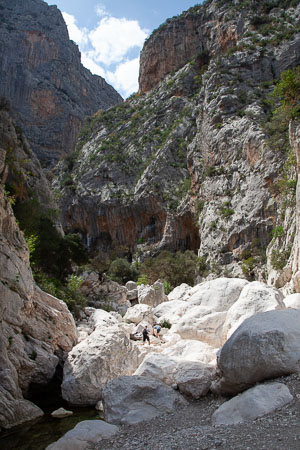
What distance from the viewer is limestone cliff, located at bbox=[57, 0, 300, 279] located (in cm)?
3553

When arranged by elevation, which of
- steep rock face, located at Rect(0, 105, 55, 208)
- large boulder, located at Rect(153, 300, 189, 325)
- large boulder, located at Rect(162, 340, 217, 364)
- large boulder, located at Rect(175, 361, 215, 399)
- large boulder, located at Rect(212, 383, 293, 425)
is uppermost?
steep rock face, located at Rect(0, 105, 55, 208)

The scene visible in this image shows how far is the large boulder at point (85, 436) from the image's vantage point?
6699 mm

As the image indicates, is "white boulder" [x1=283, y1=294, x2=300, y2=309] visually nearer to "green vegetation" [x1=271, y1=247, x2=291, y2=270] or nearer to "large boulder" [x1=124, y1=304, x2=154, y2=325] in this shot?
"green vegetation" [x1=271, y1=247, x2=291, y2=270]

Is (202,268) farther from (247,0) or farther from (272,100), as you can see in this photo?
(247,0)

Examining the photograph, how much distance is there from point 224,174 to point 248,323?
33435 millimetres

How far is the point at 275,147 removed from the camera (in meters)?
33.3

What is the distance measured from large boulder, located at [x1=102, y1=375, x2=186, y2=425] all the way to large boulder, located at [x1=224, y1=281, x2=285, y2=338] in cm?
445

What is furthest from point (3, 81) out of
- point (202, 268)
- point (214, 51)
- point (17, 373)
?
point (17, 373)

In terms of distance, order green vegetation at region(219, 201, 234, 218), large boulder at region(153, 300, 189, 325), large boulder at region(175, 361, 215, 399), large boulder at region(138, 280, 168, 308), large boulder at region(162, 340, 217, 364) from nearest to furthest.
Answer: large boulder at region(175, 361, 215, 399) < large boulder at region(162, 340, 217, 364) < large boulder at region(153, 300, 189, 325) < large boulder at region(138, 280, 168, 308) < green vegetation at region(219, 201, 234, 218)

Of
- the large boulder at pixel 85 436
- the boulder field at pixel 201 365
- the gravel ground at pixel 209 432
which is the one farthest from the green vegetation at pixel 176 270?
the large boulder at pixel 85 436

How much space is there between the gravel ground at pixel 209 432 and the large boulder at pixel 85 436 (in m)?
0.19

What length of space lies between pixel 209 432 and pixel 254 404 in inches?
40.9

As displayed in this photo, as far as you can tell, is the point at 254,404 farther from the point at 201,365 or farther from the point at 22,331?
the point at 22,331

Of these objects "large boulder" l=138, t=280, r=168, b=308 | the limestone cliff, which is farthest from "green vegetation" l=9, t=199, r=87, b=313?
the limestone cliff
